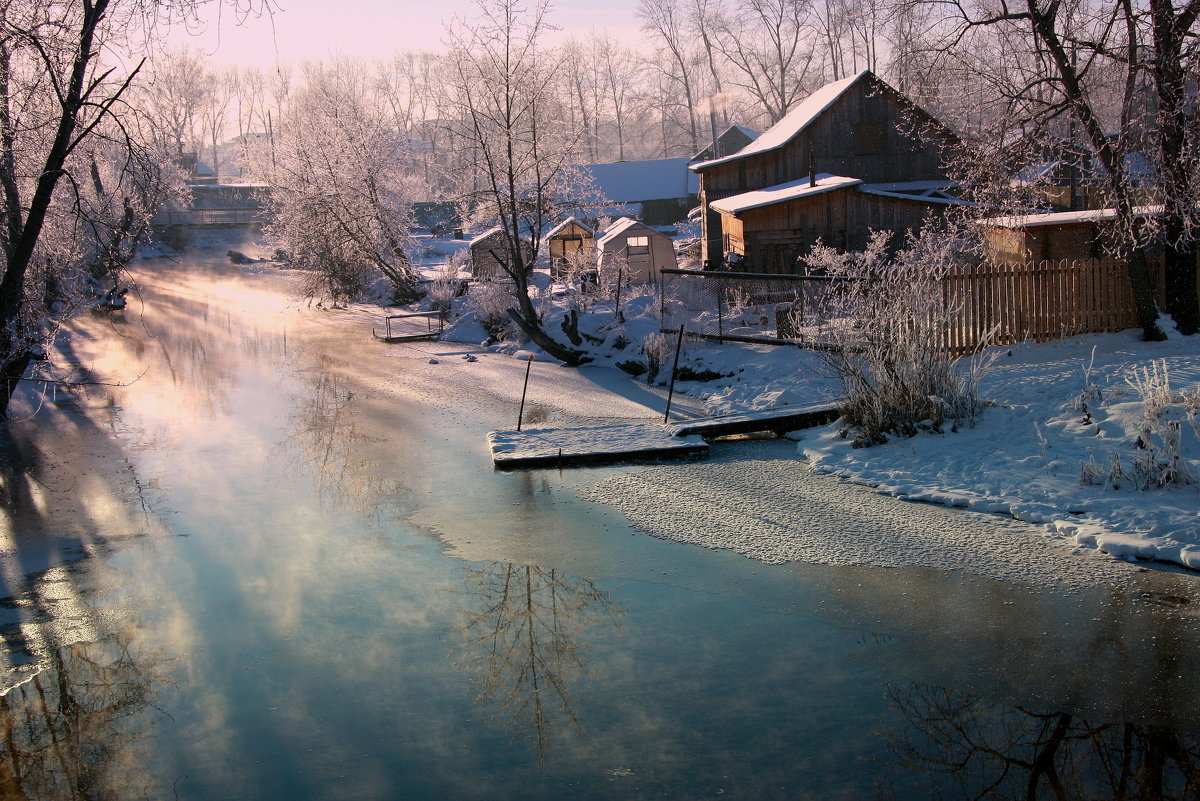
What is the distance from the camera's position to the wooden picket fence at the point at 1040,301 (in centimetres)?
1528

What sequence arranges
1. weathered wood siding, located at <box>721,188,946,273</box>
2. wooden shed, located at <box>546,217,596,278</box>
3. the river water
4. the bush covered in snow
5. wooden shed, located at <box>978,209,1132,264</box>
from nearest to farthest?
the river water → the bush covered in snow → wooden shed, located at <box>978,209,1132,264</box> → weathered wood siding, located at <box>721,188,946,273</box> → wooden shed, located at <box>546,217,596,278</box>

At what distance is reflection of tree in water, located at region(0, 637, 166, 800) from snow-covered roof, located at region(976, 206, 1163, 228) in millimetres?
14892

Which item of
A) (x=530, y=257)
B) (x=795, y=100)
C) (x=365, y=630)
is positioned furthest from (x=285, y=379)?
(x=795, y=100)

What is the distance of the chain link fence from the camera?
17.4 metres

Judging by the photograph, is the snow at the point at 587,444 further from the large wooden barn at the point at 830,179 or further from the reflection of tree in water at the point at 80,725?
the large wooden barn at the point at 830,179

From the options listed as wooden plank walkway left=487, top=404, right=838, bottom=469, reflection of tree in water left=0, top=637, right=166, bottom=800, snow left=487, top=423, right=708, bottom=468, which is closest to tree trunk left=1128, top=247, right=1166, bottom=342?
wooden plank walkway left=487, top=404, right=838, bottom=469

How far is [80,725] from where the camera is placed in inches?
222

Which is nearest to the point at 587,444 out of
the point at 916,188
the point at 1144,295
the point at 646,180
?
the point at 1144,295

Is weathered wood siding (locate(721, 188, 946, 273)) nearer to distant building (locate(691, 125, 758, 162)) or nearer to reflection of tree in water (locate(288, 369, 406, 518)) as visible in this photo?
reflection of tree in water (locate(288, 369, 406, 518))

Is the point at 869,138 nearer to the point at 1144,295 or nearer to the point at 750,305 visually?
the point at 750,305

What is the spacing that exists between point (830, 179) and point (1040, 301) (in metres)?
15.3

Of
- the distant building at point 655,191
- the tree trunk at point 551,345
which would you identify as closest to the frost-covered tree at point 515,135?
the tree trunk at point 551,345

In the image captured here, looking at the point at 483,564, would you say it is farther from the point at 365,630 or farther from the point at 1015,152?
the point at 1015,152

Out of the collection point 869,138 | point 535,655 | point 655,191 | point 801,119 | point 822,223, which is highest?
point 655,191
